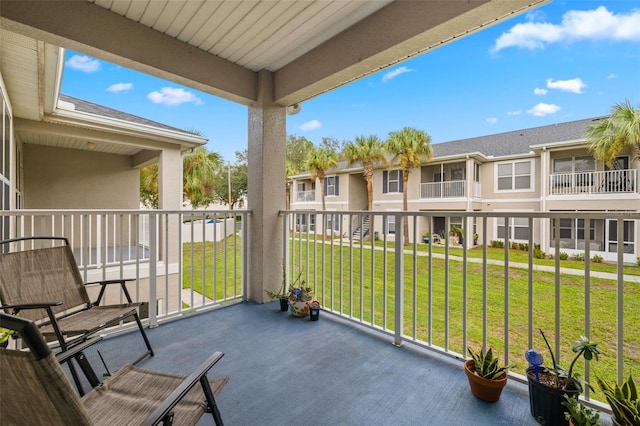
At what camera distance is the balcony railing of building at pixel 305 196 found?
61.2 ft

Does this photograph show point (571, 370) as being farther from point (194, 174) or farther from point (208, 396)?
point (194, 174)

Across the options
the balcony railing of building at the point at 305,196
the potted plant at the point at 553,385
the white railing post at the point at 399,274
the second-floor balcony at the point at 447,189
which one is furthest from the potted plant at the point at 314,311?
the balcony railing of building at the point at 305,196

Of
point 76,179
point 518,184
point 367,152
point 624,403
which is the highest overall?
point 367,152

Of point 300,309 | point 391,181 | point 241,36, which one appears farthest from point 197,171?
point 300,309

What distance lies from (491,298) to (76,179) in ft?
32.4

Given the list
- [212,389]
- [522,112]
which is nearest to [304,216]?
[212,389]

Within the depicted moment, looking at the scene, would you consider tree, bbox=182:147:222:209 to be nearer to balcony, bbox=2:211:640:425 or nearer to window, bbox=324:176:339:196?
window, bbox=324:176:339:196

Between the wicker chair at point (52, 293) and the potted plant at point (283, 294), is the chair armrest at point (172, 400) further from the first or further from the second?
the potted plant at point (283, 294)

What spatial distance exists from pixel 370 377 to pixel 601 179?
12582 millimetres

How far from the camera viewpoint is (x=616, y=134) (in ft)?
28.0

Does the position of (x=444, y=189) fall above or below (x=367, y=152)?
below

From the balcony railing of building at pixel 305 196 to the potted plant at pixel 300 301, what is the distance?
15.4m

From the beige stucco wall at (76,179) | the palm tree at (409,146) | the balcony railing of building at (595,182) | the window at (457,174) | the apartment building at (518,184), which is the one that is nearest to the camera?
the beige stucco wall at (76,179)

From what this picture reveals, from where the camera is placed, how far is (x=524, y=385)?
1.92 metres
